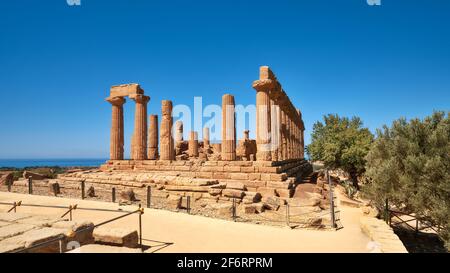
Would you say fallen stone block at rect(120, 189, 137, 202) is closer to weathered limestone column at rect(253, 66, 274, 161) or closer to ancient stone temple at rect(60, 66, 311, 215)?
ancient stone temple at rect(60, 66, 311, 215)

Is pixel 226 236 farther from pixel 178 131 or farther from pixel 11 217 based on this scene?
pixel 178 131

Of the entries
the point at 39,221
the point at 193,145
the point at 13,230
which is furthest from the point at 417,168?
the point at 193,145

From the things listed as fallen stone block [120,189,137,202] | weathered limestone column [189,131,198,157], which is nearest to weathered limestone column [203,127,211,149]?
weathered limestone column [189,131,198,157]

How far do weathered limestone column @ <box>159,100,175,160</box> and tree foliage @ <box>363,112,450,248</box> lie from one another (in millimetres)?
→ 15260

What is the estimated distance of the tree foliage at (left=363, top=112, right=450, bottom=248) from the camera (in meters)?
8.76

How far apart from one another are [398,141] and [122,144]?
21.0 metres

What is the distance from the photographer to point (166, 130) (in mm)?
22641

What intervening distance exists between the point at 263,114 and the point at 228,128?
287 cm

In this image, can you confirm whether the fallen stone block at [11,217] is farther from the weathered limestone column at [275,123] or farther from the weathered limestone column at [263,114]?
the weathered limestone column at [275,123]

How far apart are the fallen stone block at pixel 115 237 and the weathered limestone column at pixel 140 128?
17521 millimetres

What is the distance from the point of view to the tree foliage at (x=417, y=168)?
8.76m
